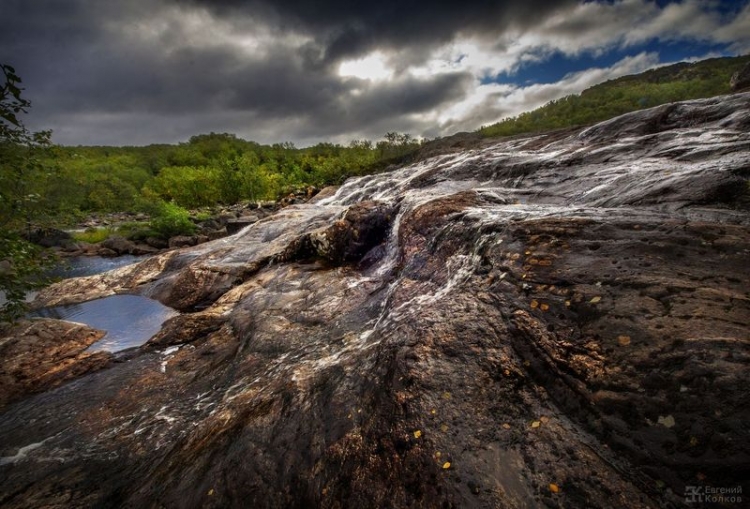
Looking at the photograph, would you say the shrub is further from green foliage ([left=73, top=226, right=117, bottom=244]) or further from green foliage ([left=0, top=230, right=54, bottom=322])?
green foliage ([left=0, top=230, right=54, bottom=322])

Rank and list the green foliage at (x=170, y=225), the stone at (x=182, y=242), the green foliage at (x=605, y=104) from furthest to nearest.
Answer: the green foliage at (x=605, y=104)
the green foliage at (x=170, y=225)
the stone at (x=182, y=242)

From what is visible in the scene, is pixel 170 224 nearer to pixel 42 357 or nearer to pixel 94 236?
pixel 94 236

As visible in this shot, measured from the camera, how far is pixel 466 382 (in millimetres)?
3064

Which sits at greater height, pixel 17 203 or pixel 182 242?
pixel 17 203

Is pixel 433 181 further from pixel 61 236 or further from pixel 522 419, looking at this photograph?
pixel 61 236

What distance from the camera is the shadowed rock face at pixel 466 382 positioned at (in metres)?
2.24

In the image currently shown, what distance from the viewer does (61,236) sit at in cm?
2627

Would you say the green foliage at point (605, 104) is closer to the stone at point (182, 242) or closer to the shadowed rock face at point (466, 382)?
the stone at point (182, 242)

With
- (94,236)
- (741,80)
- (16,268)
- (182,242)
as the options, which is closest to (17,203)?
(16,268)

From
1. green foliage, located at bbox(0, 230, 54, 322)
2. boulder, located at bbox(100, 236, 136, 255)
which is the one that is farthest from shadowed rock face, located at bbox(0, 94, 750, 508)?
boulder, located at bbox(100, 236, 136, 255)

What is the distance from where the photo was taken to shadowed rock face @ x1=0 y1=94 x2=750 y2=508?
7.35 feet

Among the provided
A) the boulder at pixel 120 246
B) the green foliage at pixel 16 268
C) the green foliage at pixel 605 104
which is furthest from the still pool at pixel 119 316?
the green foliage at pixel 605 104

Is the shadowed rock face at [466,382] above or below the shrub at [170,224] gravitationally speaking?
below

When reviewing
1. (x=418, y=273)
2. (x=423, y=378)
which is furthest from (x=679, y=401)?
(x=418, y=273)
